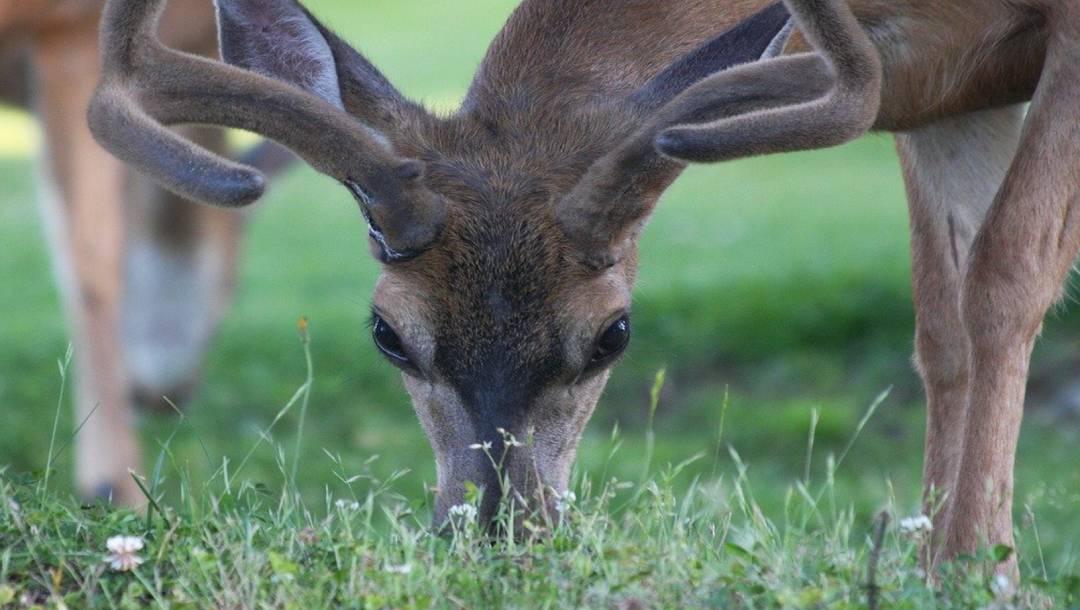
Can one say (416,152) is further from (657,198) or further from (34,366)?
(34,366)

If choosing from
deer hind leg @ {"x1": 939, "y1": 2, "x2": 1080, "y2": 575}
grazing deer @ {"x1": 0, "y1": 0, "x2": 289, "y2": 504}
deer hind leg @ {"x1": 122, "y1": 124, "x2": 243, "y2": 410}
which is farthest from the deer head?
deer hind leg @ {"x1": 122, "y1": 124, "x2": 243, "y2": 410}

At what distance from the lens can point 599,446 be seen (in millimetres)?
9961

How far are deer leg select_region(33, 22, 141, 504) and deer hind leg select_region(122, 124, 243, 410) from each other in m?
2.47

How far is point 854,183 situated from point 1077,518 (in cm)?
1220

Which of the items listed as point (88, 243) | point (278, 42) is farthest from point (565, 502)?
point (88, 243)

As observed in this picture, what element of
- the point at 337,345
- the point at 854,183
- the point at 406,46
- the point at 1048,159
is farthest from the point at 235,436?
the point at 406,46

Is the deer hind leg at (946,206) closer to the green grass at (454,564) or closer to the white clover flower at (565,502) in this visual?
the green grass at (454,564)

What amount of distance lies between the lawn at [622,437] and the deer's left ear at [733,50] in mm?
901

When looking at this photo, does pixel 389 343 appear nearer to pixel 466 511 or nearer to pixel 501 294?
pixel 501 294

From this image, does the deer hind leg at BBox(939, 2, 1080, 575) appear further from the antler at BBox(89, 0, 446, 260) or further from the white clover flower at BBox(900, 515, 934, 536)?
the antler at BBox(89, 0, 446, 260)

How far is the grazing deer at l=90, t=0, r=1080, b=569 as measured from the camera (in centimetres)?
462

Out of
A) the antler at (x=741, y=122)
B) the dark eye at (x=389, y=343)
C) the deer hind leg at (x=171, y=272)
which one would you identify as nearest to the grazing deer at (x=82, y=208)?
the deer hind leg at (x=171, y=272)

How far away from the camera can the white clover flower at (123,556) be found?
3824mm

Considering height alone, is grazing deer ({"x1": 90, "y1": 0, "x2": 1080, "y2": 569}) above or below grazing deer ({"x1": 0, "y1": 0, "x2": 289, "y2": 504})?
above
